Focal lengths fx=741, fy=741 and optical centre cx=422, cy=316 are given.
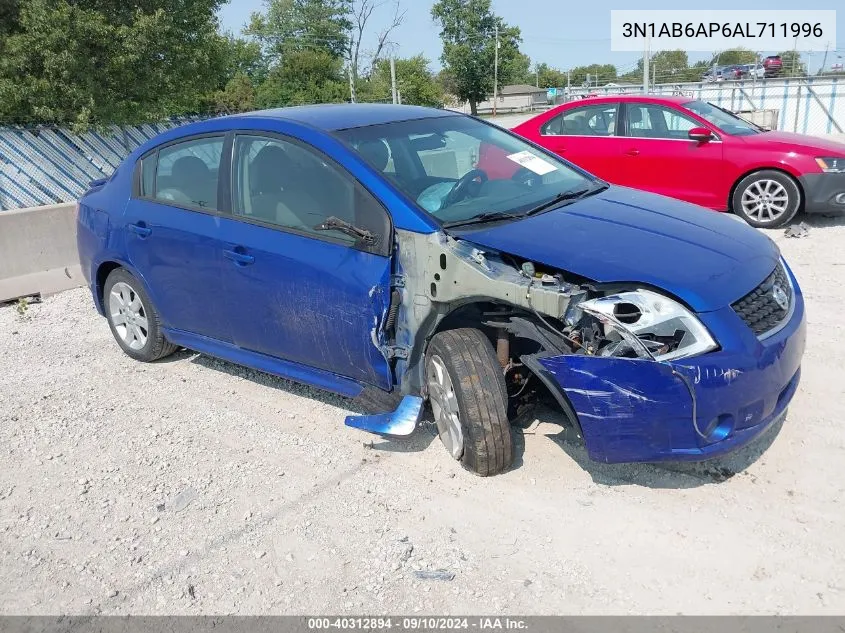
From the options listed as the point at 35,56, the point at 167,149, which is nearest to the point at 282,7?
the point at 35,56

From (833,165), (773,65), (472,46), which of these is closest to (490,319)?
(833,165)

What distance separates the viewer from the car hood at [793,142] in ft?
26.7

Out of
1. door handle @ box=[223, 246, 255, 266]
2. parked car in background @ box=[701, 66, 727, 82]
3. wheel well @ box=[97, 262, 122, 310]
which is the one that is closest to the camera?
door handle @ box=[223, 246, 255, 266]

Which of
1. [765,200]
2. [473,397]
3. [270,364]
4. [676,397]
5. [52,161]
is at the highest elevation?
[52,161]

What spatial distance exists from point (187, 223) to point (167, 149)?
71 cm

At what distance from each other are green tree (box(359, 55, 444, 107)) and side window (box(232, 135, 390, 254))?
132 ft

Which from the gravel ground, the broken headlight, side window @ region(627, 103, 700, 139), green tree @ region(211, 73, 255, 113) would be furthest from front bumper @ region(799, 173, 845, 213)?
green tree @ region(211, 73, 255, 113)

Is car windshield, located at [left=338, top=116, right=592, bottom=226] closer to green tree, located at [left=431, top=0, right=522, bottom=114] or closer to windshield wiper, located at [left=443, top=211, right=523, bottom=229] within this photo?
windshield wiper, located at [left=443, top=211, right=523, bottom=229]

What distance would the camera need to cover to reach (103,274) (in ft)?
17.7

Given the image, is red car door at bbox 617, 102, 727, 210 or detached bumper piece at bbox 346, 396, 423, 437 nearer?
detached bumper piece at bbox 346, 396, 423, 437

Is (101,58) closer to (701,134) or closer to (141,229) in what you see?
(701,134)

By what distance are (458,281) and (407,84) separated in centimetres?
4892

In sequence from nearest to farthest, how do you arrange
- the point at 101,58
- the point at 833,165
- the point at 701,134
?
the point at 833,165, the point at 701,134, the point at 101,58

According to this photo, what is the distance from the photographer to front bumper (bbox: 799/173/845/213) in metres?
8.02
